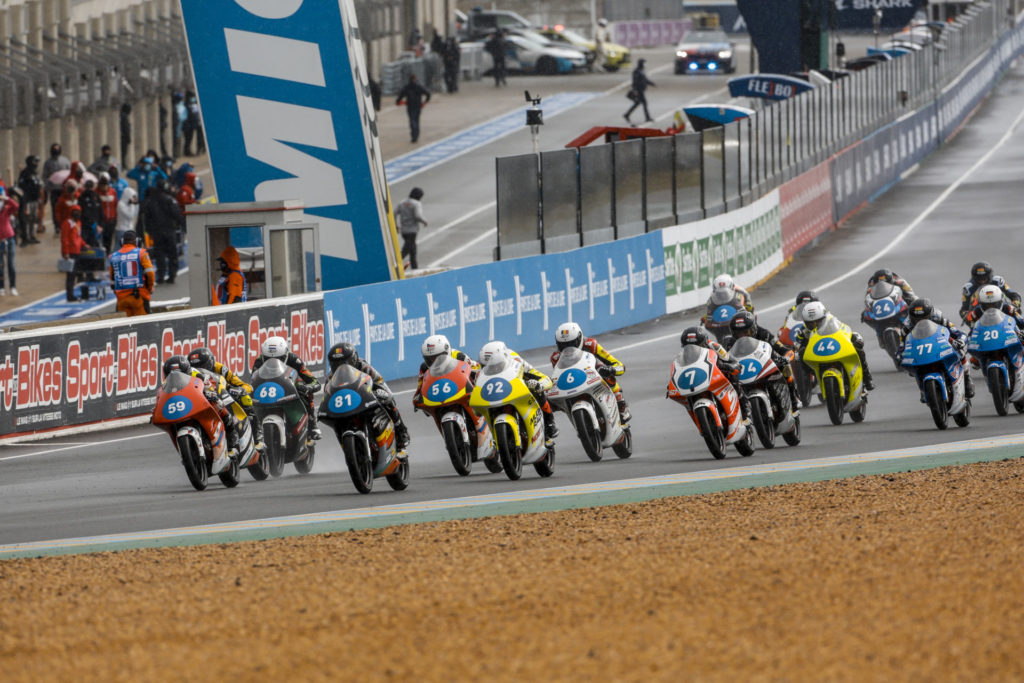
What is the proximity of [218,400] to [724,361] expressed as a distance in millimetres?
4573

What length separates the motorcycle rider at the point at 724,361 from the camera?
15438mm

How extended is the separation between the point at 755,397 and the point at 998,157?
41295 mm

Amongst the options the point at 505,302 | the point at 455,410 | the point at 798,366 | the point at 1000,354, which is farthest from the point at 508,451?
the point at 505,302

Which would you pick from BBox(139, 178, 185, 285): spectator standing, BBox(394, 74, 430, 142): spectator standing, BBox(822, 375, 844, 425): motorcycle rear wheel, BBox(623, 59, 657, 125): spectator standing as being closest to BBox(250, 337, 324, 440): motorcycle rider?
BBox(822, 375, 844, 425): motorcycle rear wheel

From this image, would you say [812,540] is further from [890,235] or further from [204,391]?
[890,235]

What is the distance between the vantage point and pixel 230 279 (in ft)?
73.4

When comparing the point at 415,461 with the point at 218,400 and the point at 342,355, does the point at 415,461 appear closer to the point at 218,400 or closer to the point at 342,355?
the point at 218,400

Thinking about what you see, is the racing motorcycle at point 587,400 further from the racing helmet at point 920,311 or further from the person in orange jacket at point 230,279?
the person in orange jacket at point 230,279

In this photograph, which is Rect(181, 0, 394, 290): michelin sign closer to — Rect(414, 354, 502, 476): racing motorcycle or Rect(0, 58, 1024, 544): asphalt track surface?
Rect(0, 58, 1024, 544): asphalt track surface

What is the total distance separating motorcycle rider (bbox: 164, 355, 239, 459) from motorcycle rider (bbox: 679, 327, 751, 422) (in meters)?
4.11

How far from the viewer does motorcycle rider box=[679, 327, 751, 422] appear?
50.6ft

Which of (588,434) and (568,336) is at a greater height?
(568,336)

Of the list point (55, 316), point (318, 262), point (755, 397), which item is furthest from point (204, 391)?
point (55, 316)

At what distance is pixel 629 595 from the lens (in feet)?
30.4
